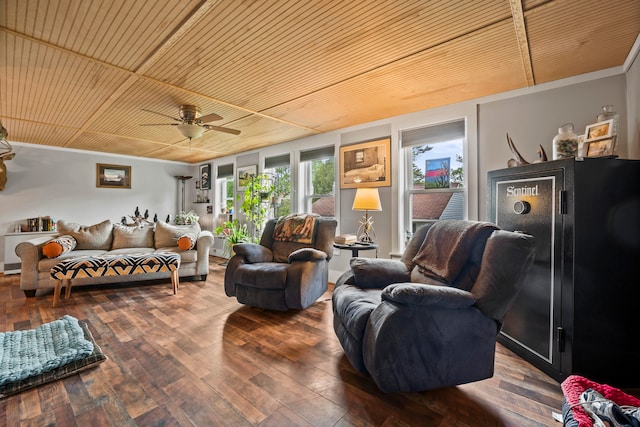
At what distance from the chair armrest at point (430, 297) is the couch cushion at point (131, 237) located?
428 centimetres

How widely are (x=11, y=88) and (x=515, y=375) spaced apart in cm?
486

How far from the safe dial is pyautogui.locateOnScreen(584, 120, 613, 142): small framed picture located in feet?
1.83

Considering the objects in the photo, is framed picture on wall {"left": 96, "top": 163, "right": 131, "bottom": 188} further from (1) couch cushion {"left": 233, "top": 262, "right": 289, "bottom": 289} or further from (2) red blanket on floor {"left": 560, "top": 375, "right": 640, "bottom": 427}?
(2) red blanket on floor {"left": 560, "top": 375, "right": 640, "bottom": 427}

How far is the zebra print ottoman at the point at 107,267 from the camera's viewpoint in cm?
304

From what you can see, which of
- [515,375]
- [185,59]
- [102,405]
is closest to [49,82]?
[185,59]

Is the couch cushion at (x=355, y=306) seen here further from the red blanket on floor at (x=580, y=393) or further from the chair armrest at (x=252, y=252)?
the chair armrest at (x=252, y=252)

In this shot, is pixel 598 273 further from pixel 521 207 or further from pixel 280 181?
pixel 280 181

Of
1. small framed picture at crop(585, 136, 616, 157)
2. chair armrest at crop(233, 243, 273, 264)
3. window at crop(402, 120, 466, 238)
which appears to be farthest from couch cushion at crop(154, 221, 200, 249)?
small framed picture at crop(585, 136, 616, 157)

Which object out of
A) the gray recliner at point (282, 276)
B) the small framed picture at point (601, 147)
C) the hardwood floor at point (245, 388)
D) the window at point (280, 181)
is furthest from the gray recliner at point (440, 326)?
the window at point (280, 181)

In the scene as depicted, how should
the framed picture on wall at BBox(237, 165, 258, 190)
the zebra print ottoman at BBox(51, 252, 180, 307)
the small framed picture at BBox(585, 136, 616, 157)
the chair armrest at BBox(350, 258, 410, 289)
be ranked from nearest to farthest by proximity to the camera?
the small framed picture at BBox(585, 136, 616, 157)
the chair armrest at BBox(350, 258, 410, 289)
the zebra print ottoman at BBox(51, 252, 180, 307)
the framed picture on wall at BBox(237, 165, 258, 190)

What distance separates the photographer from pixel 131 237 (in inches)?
171

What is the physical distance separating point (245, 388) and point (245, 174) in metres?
4.50

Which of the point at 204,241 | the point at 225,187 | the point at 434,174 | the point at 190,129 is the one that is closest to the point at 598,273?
the point at 434,174

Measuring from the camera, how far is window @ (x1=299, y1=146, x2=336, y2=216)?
4355 mm
